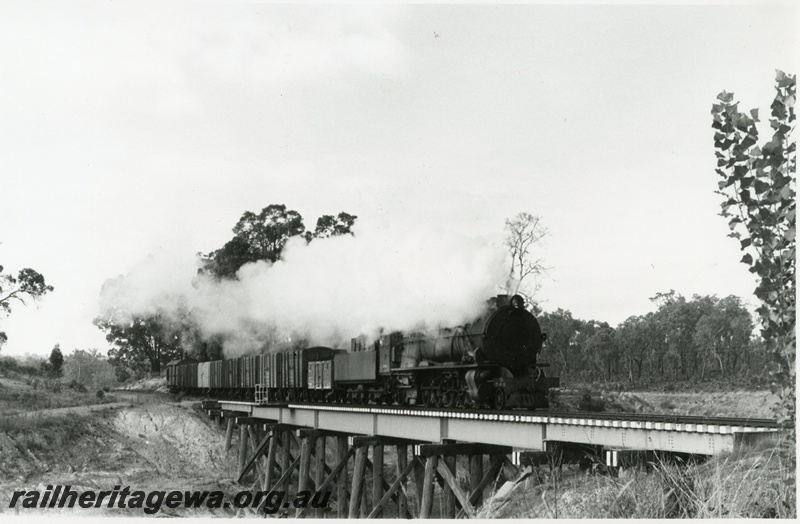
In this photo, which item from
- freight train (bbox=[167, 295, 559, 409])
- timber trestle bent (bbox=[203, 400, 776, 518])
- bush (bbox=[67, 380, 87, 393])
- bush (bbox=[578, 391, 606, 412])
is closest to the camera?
timber trestle bent (bbox=[203, 400, 776, 518])

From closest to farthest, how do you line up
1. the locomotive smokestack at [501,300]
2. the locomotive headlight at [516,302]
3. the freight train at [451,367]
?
the freight train at [451,367], the locomotive headlight at [516,302], the locomotive smokestack at [501,300]

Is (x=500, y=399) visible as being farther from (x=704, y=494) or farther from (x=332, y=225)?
(x=332, y=225)

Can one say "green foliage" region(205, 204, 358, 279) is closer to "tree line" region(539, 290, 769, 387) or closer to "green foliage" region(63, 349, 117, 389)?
"tree line" region(539, 290, 769, 387)

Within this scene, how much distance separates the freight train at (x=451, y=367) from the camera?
17859 mm

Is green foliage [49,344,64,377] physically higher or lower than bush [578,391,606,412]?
higher

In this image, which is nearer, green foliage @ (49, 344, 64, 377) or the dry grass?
the dry grass

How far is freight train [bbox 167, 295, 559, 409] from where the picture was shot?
1786 cm

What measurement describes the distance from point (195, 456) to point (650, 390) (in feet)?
102

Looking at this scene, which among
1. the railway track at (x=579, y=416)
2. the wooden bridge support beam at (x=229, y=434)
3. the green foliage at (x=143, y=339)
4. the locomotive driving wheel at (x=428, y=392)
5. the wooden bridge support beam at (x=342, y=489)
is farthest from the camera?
the green foliage at (x=143, y=339)

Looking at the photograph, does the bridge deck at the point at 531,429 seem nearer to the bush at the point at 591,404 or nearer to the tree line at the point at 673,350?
the bush at the point at 591,404

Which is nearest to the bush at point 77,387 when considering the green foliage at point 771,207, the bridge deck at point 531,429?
the bridge deck at point 531,429

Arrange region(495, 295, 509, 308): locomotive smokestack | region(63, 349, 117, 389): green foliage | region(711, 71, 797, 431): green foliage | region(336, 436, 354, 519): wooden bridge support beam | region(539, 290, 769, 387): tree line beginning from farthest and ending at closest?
region(63, 349, 117, 389): green foliage < region(539, 290, 769, 387): tree line < region(336, 436, 354, 519): wooden bridge support beam < region(495, 295, 509, 308): locomotive smokestack < region(711, 71, 797, 431): green foliage

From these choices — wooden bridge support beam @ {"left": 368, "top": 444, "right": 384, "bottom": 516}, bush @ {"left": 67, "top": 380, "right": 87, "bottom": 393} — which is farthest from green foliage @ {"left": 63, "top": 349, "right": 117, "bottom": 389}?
wooden bridge support beam @ {"left": 368, "top": 444, "right": 384, "bottom": 516}

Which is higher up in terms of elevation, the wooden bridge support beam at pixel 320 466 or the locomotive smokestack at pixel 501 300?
the locomotive smokestack at pixel 501 300
